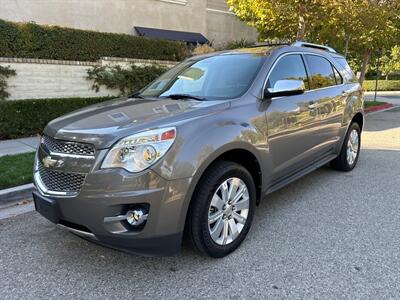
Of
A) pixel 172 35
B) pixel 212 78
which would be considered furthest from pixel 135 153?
pixel 172 35

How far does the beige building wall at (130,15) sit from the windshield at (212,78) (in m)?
12.0

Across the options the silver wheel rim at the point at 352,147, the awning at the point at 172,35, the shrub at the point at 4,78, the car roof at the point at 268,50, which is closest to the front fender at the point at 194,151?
the car roof at the point at 268,50

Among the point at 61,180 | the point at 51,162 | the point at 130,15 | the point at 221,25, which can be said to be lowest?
the point at 61,180

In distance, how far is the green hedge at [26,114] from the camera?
27.1 ft

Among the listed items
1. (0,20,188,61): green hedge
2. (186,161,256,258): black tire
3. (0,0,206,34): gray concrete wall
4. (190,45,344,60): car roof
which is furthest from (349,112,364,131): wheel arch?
(0,0,206,34): gray concrete wall

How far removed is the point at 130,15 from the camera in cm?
1730

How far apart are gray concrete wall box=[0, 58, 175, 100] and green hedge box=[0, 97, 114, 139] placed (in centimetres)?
56

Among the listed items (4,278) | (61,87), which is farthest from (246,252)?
(61,87)

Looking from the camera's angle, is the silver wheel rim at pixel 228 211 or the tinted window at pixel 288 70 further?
the tinted window at pixel 288 70

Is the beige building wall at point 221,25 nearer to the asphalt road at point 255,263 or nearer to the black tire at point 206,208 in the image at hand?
the asphalt road at point 255,263

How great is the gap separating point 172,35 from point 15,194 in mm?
14547

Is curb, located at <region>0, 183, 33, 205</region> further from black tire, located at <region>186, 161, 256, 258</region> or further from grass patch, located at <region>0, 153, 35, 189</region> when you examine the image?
black tire, located at <region>186, 161, 256, 258</region>

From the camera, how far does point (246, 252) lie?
11.3 feet

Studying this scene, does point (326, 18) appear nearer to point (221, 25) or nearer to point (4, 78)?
point (4, 78)
